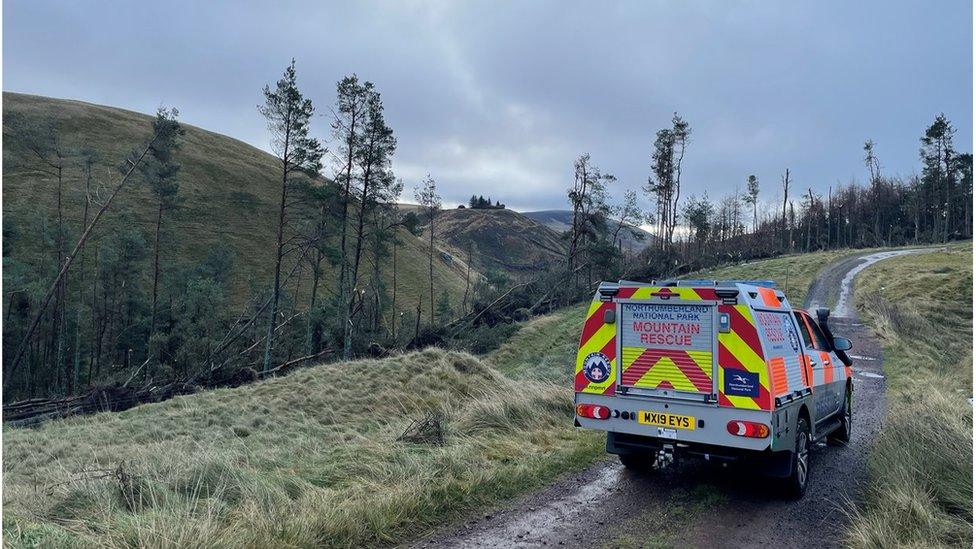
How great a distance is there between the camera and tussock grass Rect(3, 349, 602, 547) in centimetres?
462

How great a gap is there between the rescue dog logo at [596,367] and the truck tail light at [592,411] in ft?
0.96

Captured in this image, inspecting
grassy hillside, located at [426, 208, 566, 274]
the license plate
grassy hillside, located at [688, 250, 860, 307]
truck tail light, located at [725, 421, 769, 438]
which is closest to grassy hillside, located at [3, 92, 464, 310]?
grassy hillside, located at [688, 250, 860, 307]

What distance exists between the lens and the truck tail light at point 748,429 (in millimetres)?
5594

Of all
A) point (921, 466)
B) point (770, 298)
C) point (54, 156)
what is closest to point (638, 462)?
point (770, 298)

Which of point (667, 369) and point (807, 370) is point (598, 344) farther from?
point (807, 370)

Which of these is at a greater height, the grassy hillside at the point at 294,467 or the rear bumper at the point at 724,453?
the rear bumper at the point at 724,453

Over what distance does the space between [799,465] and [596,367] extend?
245 cm

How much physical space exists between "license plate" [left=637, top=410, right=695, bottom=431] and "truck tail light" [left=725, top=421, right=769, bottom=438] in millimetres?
373

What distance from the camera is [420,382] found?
14.6 m

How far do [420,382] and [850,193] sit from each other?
86.7 meters

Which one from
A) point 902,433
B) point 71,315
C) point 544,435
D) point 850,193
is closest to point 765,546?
point 902,433

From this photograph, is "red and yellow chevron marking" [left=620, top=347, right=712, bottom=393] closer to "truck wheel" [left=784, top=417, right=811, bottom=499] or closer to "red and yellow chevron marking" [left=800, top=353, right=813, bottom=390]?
"truck wheel" [left=784, top=417, right=811, bottom=499]

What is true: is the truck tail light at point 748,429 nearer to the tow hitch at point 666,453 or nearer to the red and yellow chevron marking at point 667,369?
the red and yellow chevron marking at point 667,369

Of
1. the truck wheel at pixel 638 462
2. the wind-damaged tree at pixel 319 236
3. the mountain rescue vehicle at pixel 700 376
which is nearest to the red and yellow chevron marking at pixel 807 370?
the mountain rescue vehicle at pixel 700 376
